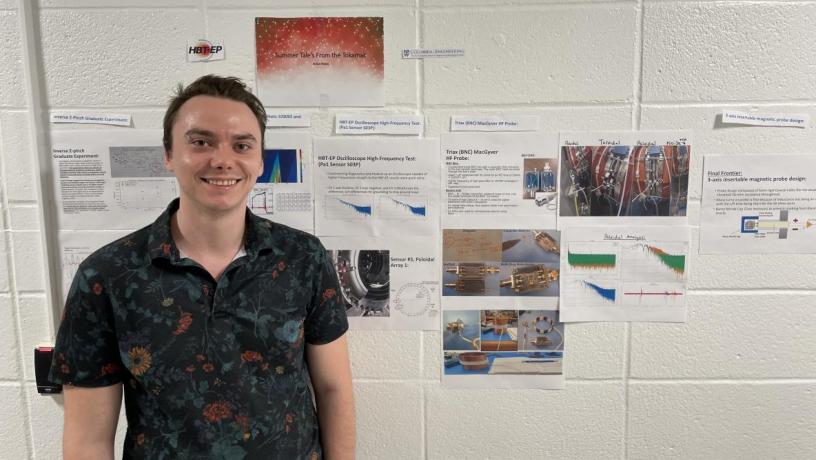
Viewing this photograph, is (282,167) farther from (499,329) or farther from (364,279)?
(499,329)

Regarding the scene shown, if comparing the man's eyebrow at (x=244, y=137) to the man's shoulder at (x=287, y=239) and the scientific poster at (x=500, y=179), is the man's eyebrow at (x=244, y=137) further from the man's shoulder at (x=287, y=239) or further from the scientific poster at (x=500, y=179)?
the scientific poster at (x=500, y=179)

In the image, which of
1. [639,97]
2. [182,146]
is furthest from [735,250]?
[182,146]

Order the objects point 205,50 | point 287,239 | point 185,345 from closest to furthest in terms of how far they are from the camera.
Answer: point 185,345, point 287,239, point 205,50

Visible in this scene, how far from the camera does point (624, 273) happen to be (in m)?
1.41

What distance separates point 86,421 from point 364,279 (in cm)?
75

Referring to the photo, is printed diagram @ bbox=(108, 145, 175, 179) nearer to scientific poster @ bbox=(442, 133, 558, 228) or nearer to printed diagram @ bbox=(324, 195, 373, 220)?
printed diagram @ bbox=(324, 195, 373, 220)

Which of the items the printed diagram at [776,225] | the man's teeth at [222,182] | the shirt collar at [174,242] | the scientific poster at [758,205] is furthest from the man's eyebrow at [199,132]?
the printed diagram at [776,225]

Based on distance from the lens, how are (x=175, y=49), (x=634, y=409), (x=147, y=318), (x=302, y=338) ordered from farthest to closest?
1. (x=634, y=409)
2. (x=175, y=49)
3. (x=302, y=338)
4. (x=147, y=318)

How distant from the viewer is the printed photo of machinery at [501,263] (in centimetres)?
141

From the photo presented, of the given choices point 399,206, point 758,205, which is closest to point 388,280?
point 399,206

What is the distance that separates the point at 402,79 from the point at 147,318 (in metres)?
0.91

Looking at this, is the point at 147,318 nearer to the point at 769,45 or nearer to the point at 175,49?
the point at 175,49

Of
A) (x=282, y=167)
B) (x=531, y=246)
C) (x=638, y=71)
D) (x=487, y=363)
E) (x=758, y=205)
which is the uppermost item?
(x=638, y=71)

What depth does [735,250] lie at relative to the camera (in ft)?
4.60
